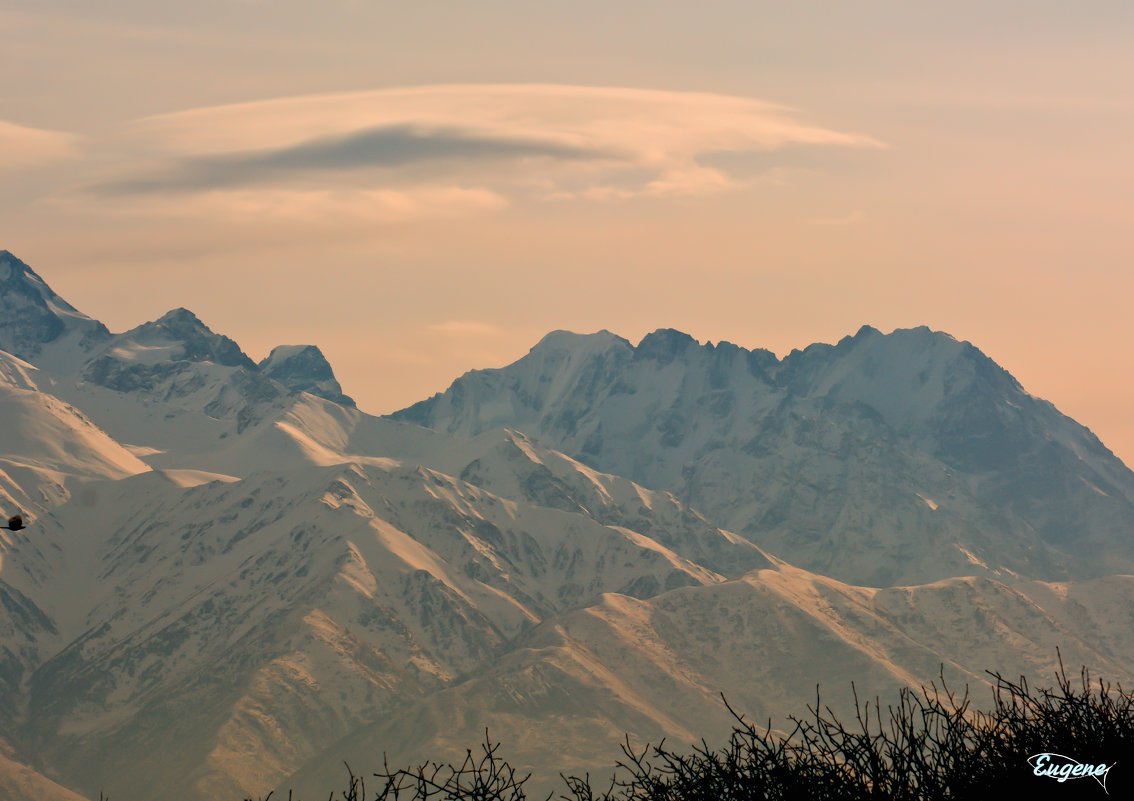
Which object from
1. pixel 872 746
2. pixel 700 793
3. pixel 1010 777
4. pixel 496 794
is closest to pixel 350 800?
pixel 496 794

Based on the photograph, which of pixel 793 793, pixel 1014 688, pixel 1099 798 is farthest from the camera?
pixel 1014 688

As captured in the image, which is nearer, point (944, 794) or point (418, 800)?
point (944, 794)

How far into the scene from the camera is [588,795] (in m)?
42.1

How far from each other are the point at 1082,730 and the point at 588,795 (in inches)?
456

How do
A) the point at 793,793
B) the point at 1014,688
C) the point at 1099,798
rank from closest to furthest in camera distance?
the point at 1099,798, the point at 793,793, the point at 1014,688

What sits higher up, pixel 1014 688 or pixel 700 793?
pixel 1014 688

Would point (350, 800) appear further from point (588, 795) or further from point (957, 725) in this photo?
point (957, 725)
